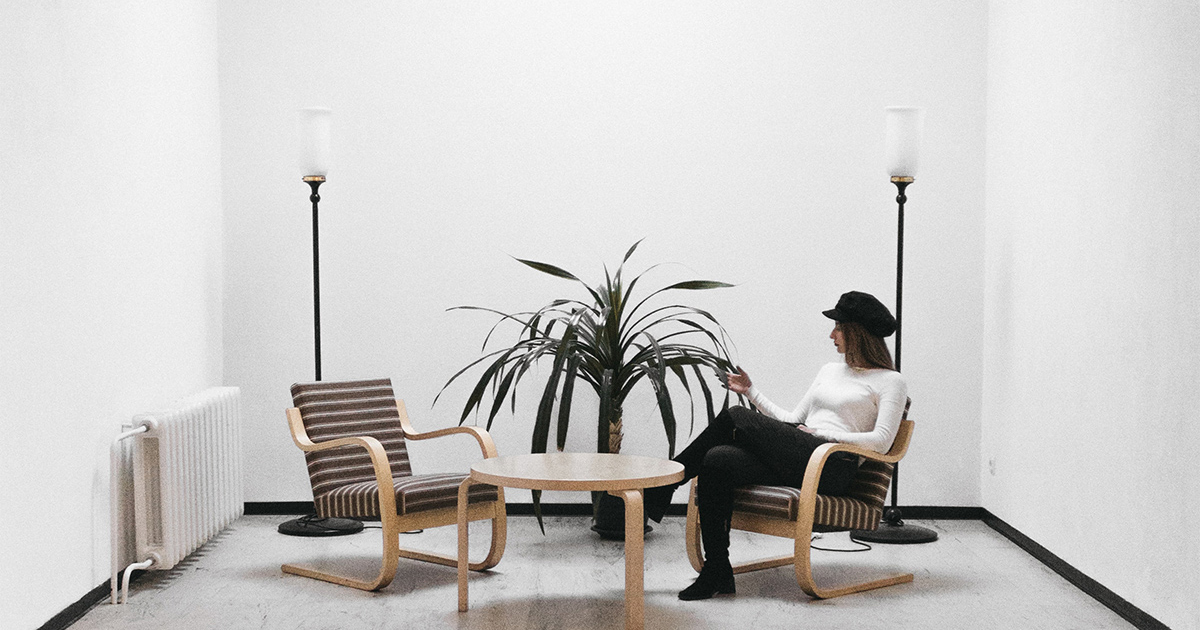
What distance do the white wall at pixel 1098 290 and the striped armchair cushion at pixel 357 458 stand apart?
2.29 meters

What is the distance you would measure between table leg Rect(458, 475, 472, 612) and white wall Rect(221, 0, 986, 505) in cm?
170

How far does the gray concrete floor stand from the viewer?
3.67 m

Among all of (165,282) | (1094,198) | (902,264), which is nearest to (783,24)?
(902,264)

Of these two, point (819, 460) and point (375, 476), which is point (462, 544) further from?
point (819, 460)

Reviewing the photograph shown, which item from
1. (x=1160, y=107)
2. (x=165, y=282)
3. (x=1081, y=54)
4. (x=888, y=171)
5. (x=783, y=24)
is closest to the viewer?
(x=1160, y=107)

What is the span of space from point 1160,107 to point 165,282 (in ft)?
13.0

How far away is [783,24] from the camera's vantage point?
552cm

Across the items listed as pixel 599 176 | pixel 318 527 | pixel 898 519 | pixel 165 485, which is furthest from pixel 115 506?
pixel 898 519

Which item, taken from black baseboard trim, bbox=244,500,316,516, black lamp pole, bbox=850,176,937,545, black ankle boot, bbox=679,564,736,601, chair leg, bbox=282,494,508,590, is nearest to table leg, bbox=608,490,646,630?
black ankle boot, bbox=679,564,736,601

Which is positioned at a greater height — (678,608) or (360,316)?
(360,316)

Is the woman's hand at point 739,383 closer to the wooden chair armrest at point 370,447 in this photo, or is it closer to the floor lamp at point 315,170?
the wooden chair armrest at point 370,447

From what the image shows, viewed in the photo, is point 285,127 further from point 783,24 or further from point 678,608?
point 678,608

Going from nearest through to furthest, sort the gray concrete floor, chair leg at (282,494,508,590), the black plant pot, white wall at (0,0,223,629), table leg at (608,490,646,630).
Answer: white wall at (0,0,223,629) < table leg at (608,490,646,630) < the gray concrete floor < chair leg at (282,494,508,590) < the black plant pot

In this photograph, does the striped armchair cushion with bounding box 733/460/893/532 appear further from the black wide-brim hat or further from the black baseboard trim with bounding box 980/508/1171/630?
the black baseboard trim with bounding box 980/508/1171/630
